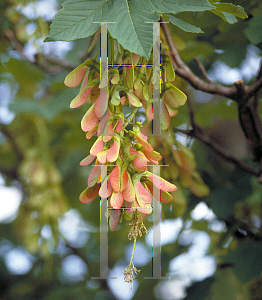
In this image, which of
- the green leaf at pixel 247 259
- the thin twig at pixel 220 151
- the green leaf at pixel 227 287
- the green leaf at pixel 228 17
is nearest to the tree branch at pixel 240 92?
the thin twig at pixel 220 151

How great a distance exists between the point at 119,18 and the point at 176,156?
1.41 ft

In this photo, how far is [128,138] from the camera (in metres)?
0.45

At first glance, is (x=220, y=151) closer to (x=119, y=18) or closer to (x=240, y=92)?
(x=240, y=92)

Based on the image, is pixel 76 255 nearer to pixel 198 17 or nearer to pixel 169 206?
pixel 169 206

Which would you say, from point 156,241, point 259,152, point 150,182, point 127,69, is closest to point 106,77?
point 127,69

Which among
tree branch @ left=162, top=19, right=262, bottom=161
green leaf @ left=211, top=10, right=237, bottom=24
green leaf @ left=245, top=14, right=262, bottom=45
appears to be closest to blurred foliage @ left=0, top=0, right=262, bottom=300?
green leaf @ left=245, top=14, right=262, bottom=45

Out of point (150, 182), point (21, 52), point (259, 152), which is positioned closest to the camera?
point (150, 182)

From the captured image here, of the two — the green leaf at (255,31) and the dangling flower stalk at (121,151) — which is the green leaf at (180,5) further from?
the green leaf at (255,31)

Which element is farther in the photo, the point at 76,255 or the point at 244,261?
the point at 76,255

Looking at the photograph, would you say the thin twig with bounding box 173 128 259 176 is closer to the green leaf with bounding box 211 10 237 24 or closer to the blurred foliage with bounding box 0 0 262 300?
the blurred foliage with bounding box 0 0 262 300

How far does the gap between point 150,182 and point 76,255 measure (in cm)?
176

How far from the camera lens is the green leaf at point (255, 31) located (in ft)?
2.82

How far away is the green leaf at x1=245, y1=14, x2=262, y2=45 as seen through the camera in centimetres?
86

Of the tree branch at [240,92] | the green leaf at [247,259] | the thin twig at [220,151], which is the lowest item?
the green leaf at [247,259]
